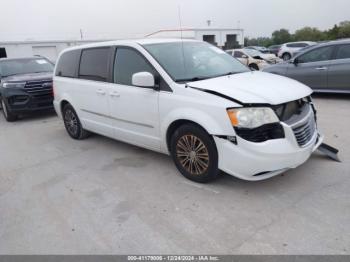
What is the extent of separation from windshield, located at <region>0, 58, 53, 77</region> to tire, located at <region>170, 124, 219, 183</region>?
7.02 meters

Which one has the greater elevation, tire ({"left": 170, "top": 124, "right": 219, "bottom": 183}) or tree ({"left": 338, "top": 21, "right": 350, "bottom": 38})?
tree ({"left": 338, "top": 21, "right": 350, "bottom": 38})

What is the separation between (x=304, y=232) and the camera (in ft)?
9.10

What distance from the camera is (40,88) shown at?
8.28m

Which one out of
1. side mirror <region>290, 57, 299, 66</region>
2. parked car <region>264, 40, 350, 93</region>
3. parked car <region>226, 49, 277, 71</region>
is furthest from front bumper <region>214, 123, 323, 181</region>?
parked car <region>226, 49, 277, 71</region>

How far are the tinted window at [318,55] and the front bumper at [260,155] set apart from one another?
18.6ft

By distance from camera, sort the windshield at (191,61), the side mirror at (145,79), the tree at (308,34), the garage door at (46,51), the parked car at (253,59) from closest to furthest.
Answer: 1. the side mirror at (145,79)
2. the windshield at (191,61)
3. the parked car at (253,59)
4. the garage door at (46,51)
5. the tree at (308,34)

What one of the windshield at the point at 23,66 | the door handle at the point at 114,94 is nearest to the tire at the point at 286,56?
the windshield at the point at 23,66

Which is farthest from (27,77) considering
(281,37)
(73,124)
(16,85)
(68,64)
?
(281,37)

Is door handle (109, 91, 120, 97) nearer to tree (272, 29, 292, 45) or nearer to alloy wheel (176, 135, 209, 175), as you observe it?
alloy wheel (176, 135, 209, 175)

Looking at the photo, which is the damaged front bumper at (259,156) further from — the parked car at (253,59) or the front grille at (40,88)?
the parked car at (253,59)

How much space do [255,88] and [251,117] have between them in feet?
1.59

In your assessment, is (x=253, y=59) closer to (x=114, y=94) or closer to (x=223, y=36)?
(x=114, y=94)

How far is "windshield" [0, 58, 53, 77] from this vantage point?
916cm

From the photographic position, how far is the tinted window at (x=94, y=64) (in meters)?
4.92
